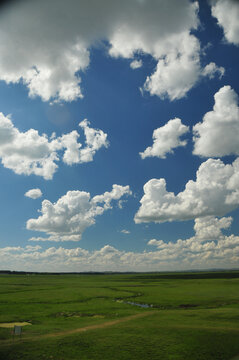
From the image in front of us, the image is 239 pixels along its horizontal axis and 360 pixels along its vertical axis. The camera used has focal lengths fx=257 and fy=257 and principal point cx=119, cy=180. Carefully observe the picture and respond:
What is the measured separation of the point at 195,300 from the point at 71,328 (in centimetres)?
4088

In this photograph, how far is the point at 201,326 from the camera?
35.3 metres

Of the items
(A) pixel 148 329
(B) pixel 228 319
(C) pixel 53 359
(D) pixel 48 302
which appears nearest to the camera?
(C) pixel 53 359

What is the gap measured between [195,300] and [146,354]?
45359 millimetres

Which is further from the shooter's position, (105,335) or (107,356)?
(105,335)

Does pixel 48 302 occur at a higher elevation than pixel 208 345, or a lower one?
lower

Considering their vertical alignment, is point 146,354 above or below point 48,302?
above

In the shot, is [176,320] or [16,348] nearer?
[16,348]

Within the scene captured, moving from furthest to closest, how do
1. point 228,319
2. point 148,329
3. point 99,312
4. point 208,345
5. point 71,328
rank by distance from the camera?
point 99,312, point 228,319, point 71,328, point 148,329, point 208,345

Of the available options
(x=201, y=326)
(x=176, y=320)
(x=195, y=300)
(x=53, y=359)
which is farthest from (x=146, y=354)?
(x=195, y=300)

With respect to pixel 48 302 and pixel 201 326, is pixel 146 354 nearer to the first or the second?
pixel 201 326

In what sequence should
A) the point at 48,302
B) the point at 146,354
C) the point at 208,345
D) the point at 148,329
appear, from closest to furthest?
the point at 146,354, the point at 208,345, the point at 148,329, the point at 48,302

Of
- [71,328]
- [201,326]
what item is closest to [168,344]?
[201,326]

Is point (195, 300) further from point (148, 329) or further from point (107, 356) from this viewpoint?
point (107, 356)

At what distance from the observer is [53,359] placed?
24.6 metres
